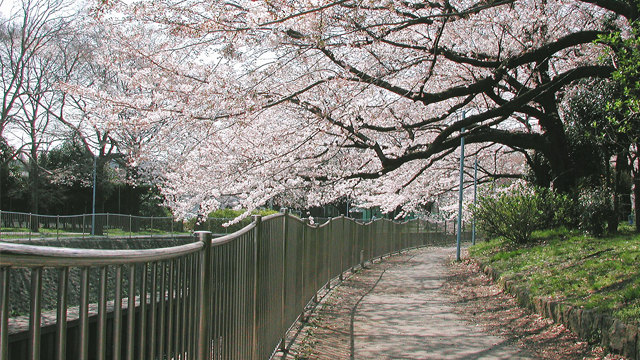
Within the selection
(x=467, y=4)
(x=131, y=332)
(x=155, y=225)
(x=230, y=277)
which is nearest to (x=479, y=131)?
(x=467, y=4)

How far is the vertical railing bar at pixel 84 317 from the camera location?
1730 millimetres

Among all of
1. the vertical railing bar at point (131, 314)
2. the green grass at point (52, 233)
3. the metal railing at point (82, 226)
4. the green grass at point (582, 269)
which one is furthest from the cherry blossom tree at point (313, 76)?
the metal railing at point (82, 226)

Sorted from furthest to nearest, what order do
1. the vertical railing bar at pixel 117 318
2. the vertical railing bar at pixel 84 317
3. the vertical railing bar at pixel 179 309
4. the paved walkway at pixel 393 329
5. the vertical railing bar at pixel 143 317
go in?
the paved walkway at pixel 393 329, the vertical railing bar at pixel 179 309, the vertical railing bar at pixel 143 317, the vertical railing bar at pixel 117 318, the vertical railing bar at pixel 84 317

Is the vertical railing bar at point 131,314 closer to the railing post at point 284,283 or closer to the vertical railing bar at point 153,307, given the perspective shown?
the vertical railing bar at point 153,307

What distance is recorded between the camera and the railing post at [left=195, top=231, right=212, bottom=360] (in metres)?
3.19

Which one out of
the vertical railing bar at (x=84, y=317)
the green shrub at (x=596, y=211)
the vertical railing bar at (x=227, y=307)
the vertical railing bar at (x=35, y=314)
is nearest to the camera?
the vertical railing bar at (x=35, y=314)

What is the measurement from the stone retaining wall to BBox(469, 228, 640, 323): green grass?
0.12 metres

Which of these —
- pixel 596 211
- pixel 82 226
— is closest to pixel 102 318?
pixel 596 211

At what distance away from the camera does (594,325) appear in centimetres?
618

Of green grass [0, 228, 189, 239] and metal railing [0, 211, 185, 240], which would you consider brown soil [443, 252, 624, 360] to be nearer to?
green grass [0, 228, 189, 239]

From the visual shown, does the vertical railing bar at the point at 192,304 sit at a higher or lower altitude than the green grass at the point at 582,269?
higher

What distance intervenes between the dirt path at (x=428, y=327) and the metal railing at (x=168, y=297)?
63 centimetres

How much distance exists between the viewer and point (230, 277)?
392 cm

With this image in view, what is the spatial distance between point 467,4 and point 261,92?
4661 millimetres
